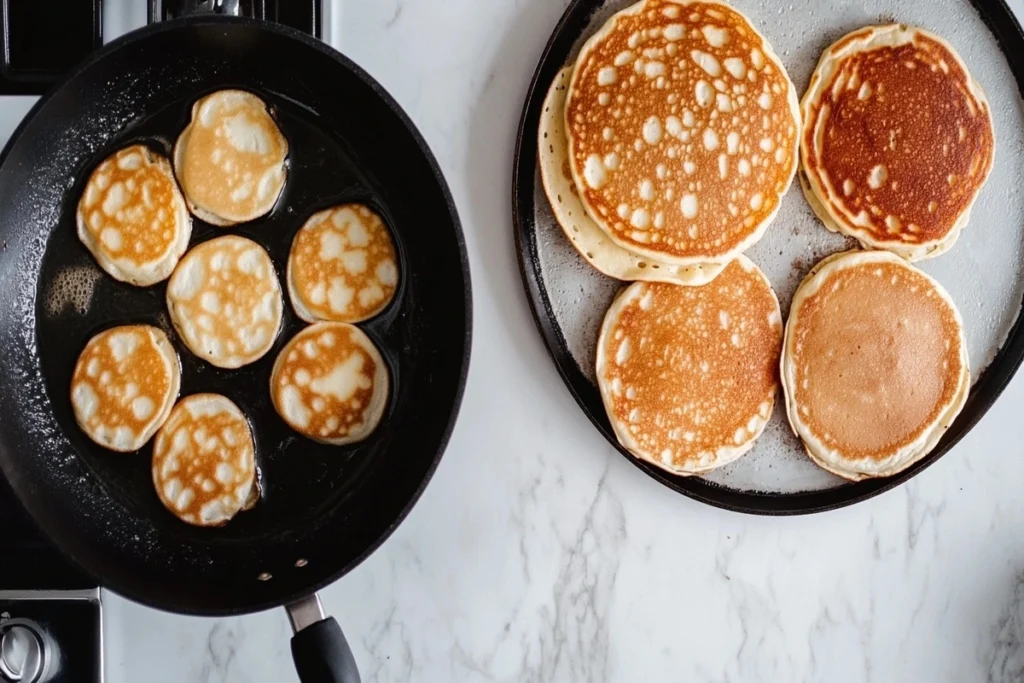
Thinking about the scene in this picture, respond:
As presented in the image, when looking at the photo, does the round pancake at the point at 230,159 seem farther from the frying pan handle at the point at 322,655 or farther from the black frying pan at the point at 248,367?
the frying pan handle at the point at 322,655

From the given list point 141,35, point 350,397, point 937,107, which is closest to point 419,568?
point 350,397

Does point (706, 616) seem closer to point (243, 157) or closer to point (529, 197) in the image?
point (529, 197)

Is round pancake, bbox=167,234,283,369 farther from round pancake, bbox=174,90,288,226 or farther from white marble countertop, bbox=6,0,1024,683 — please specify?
white marble countertop, bbox=6,0,1024,683

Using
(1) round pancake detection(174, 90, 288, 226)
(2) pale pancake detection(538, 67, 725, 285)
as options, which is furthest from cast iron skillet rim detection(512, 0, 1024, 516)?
(1) round pancake detection(174, 90, 288, 226)

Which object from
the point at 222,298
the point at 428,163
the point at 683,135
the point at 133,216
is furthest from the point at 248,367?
the point at 683,135

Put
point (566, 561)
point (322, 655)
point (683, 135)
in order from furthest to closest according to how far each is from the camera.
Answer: point (566, 561), point (683, 135), point (322, 655)

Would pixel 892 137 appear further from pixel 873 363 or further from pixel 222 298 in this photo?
pixel 222 298

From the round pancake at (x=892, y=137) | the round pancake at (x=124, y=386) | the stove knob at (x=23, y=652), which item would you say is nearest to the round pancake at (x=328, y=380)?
the round pancake at (x=124, y=386)
